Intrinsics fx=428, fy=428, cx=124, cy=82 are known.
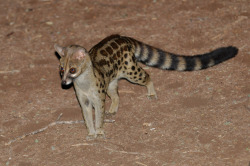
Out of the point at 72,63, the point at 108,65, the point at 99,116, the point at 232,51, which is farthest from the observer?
the point at 232,51

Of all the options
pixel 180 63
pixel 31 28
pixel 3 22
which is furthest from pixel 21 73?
pixel 180 63

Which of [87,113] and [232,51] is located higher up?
[232,51]

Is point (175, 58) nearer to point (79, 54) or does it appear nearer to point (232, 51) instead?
point (232, 51)

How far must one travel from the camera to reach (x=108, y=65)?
7586mm

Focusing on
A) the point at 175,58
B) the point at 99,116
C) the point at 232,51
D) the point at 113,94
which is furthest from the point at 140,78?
the point at 232,51

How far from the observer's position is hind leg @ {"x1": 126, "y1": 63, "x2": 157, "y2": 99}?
26.4 ft

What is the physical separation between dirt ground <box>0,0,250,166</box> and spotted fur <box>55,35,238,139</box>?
1.24ft

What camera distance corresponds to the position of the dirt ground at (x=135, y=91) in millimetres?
6949

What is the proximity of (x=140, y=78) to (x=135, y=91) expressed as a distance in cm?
64

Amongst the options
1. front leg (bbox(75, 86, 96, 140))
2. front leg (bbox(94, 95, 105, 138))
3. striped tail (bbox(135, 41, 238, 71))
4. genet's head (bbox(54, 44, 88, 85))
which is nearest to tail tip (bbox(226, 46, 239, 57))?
striped tail (bbox(135, 41, 238, 71))

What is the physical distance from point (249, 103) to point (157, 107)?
66.4 inches

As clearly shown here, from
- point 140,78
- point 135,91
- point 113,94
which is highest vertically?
point 140,78

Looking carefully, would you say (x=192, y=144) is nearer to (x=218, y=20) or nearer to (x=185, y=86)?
(x=185, y=86)


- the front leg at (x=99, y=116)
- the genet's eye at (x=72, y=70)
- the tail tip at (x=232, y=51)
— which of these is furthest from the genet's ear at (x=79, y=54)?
the tail tip at (x=232, y=51)
